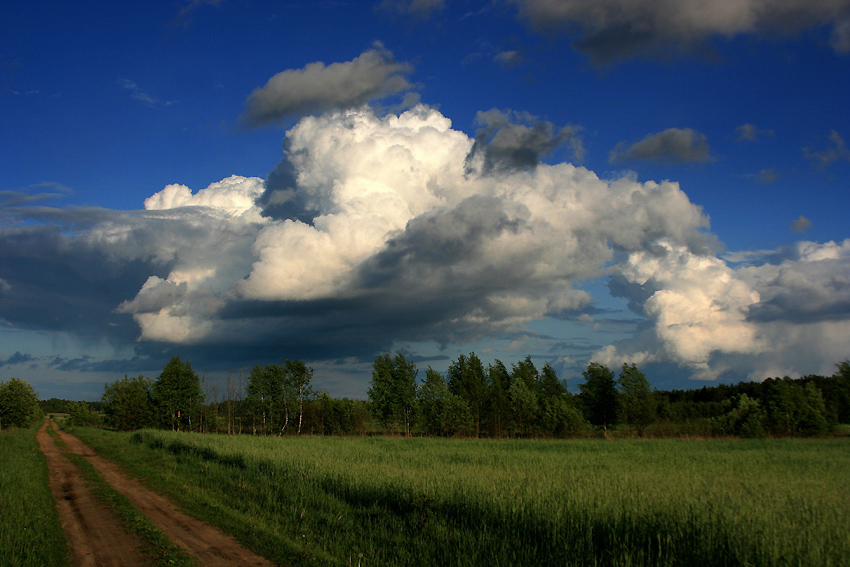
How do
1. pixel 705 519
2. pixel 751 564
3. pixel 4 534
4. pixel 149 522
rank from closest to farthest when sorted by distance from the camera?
pixel 751 564 → pixel 705 519 → pixel 4 534 → pixel 149 522

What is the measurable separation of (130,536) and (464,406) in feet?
204

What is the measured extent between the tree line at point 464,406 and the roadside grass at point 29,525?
5729cm

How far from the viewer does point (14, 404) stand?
205ft

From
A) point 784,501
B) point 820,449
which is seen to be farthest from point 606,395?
point 784,501

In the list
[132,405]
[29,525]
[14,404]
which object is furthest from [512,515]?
[132,405]

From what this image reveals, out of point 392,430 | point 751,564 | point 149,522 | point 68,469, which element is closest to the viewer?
point 751,564

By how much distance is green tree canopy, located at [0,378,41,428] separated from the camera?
61812 mm

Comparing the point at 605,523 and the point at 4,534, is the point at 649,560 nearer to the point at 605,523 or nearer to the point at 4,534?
the point at 605,523

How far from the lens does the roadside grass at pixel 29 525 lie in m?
9.45

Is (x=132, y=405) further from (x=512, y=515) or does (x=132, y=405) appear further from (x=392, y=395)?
(x=512, y=515)

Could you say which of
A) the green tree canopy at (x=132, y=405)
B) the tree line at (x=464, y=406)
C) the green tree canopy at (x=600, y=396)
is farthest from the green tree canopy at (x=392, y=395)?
the green tree canopy at (x=132, y=405)

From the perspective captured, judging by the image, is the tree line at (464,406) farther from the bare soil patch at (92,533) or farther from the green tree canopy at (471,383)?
the bare soil patch at (92,533)

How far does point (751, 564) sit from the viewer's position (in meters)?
7.61

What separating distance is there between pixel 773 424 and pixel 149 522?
7648 centimetres
